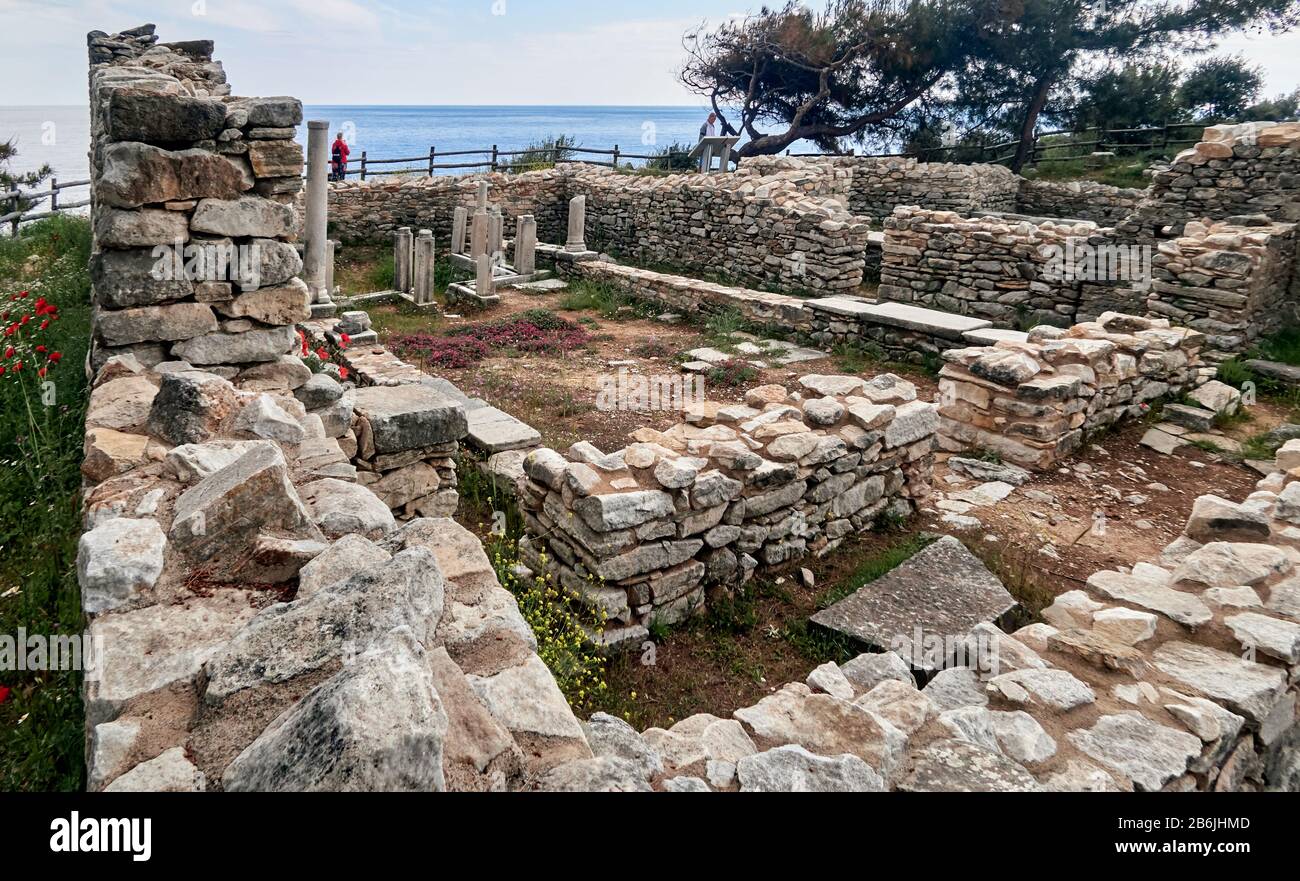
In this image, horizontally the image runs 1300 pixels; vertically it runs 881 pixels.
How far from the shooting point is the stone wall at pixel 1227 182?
11.0 meters

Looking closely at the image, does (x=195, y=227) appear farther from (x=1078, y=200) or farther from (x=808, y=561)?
(x=1078, y=200)

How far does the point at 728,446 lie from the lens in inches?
212

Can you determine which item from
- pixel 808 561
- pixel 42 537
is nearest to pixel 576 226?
pixel 808 561

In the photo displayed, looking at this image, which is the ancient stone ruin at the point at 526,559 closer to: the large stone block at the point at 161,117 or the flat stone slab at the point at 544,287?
the large stone block at the point at 161,117

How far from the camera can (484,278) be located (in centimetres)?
1380

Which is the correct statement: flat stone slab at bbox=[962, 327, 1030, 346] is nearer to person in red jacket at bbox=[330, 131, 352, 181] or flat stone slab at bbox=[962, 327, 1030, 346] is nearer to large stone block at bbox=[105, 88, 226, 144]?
large stone block at bbox=[105, 88, 226, 144]

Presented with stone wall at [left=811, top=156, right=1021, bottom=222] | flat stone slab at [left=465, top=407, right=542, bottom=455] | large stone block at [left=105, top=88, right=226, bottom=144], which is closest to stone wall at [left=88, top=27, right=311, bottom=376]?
large stone block at [left=105, top=88, right=226, bottom=144]

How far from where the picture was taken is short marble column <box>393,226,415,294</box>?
1390cm

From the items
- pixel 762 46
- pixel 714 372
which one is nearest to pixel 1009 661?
pixel 714 372

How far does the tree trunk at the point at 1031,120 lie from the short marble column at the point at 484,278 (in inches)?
656

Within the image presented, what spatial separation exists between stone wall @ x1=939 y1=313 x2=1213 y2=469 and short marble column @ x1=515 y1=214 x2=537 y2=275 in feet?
30.8

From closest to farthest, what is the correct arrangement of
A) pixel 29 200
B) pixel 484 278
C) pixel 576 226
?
pixel 484 278, pixel 29 200, pixel 576 226

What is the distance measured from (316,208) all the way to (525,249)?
16.8ft

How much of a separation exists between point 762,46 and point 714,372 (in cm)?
1953
